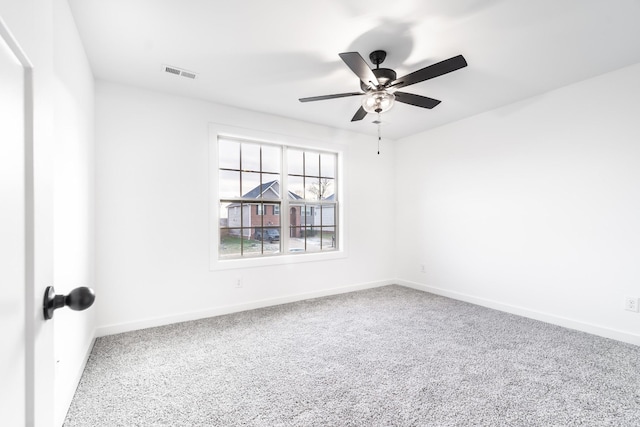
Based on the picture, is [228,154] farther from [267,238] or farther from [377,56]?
[377,56]

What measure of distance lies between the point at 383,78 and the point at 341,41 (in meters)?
0.43

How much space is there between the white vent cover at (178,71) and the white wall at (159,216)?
0.51 metres

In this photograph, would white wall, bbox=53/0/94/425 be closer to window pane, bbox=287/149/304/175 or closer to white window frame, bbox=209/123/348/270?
white window frame, bbox=209/123/348/270

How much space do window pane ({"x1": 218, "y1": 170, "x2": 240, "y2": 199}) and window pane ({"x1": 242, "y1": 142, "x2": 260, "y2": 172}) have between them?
0.18m

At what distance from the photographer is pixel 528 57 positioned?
8.37 ft

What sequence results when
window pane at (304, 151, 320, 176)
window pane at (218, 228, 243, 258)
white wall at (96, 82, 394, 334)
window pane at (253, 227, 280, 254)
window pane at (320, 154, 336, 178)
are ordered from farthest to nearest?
window pane at (320, 154, 336, 178) → window pane at (304, 151, 320, 176) → window pane at (253, 227, 280, 254) → window pane at (218, 228, 243, 258) → white wall at (96, 82, 394, 334)

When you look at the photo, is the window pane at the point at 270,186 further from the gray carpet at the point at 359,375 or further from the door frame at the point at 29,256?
the door frame at the point at 29,256

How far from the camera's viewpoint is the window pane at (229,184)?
146 inches

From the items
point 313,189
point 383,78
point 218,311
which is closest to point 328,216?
point 313,189

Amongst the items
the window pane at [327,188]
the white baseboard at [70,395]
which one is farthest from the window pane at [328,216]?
the white baseboard at [70,395]

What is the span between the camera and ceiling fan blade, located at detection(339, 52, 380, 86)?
79.1 inches

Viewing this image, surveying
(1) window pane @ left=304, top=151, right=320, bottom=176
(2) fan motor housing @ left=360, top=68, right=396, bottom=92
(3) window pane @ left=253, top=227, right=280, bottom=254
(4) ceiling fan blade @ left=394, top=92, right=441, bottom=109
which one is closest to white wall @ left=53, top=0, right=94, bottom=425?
(3) window pane @ left=253, top=227, right=280, bottom=254

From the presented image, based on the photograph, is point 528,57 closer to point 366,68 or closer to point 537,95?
point 537,95

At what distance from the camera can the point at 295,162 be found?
4277mm
